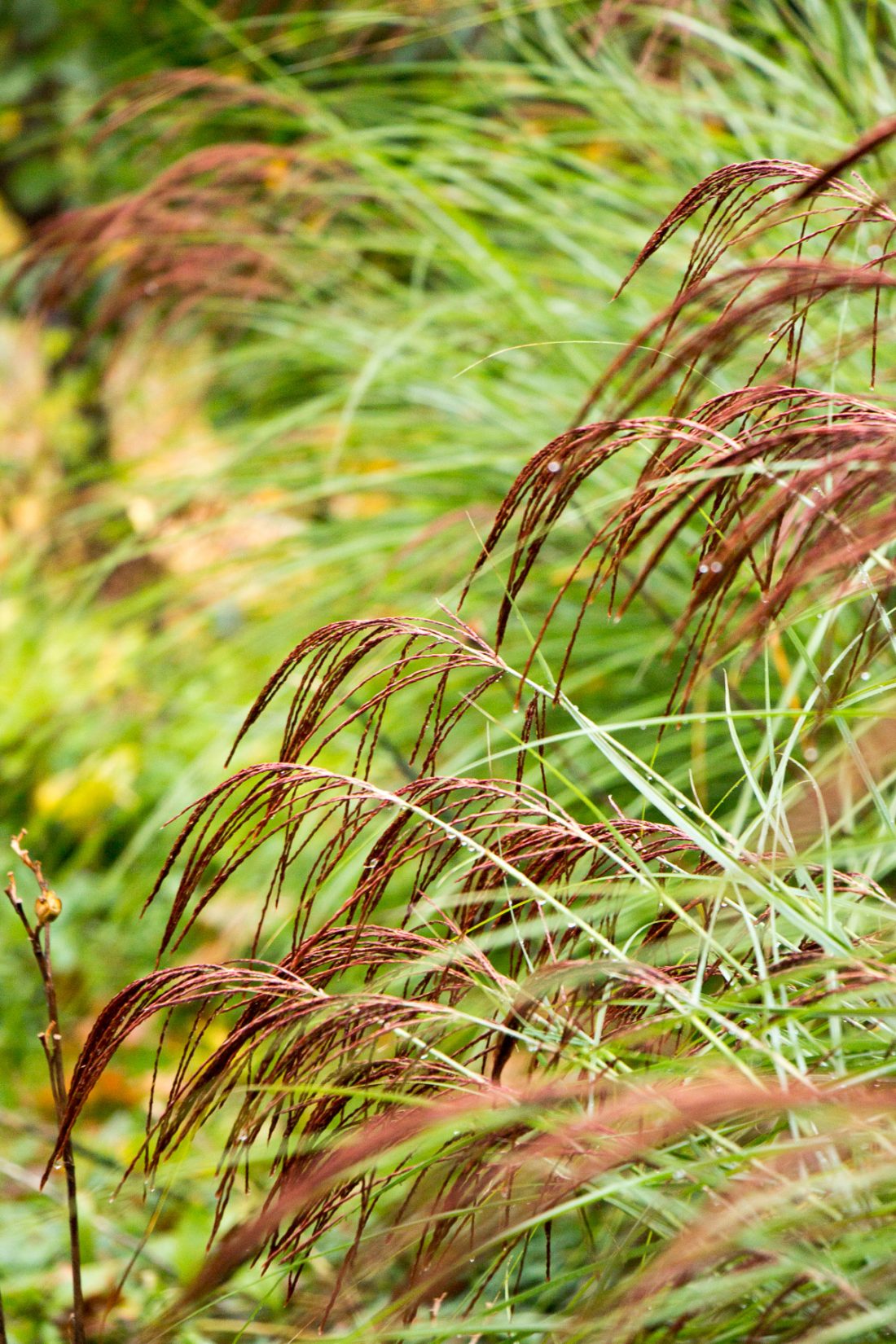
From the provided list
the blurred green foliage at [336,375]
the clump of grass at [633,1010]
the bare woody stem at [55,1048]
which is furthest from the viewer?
the blurred green foliage at [336,375]

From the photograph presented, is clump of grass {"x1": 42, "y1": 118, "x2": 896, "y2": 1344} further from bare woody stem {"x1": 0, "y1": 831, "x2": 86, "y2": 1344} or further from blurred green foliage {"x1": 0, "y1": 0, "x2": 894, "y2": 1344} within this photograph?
blurred green foliage {"x1": 0, "y1": 0, "x2": 894, "y2": 1344}

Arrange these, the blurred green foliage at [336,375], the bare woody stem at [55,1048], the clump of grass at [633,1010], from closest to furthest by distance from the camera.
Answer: the clump of grass at [633,1010] → the bare woody stem at [55,1048] → the blurred green foliage at [336,375]

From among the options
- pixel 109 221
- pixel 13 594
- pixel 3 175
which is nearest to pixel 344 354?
pixel 109 221

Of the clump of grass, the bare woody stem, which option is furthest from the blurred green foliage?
the clump of grass

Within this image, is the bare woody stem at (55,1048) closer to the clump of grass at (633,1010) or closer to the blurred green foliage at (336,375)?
the clump of grass at (633,1010)

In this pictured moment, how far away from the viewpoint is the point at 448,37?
1934mm

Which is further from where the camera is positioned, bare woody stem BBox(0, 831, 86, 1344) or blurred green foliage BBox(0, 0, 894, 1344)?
blurred green foliage BBox(0, 0, 894, 1344)

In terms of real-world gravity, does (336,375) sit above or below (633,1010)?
above

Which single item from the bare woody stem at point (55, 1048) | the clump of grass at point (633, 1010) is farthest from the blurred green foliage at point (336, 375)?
the clump of grass at point (633, 1010)

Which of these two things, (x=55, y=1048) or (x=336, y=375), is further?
(x=336, y=375)

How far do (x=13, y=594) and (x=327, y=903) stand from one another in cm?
96

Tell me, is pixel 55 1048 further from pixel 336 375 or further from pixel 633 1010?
pixel 336 375

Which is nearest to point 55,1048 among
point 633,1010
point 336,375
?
point 633,1010

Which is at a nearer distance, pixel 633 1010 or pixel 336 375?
pixel 633 1010
